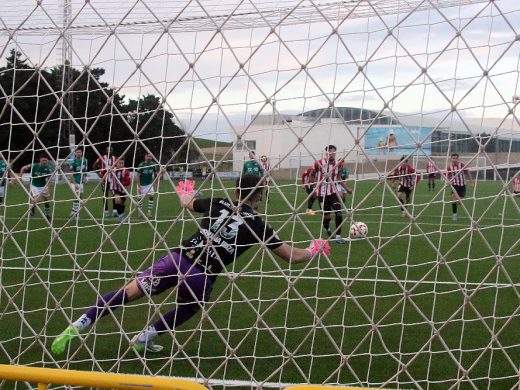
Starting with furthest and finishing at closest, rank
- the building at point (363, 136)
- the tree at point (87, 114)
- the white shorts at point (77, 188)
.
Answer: the white shorts at point (77, 188) → the tree at point (87, 114) → the building at point (363, 136)

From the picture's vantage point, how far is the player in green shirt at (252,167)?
455 cm

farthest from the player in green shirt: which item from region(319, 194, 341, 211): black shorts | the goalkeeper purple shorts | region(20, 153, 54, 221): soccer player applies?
region(20, 153, 54, 221): soccer player

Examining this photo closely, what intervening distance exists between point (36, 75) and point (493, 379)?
356 centimetres

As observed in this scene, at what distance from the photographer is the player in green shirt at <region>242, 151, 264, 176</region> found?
455 cm

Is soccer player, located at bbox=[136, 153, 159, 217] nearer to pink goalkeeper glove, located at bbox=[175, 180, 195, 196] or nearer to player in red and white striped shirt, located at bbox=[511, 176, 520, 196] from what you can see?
pink goalkeeper glove, located at bbox=[175, 180, 195, 196]

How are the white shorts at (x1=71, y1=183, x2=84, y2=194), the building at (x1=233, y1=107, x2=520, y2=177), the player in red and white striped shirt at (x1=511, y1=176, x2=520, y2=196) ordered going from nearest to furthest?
the player in red and white striped shirt at (x1=511, y1=176, x2=520, y2=196) → the building at (x1=233, y1=107, x2=520, y2=177) → the white shorts at (x1=71, y1=183, x2=84, y2=194)

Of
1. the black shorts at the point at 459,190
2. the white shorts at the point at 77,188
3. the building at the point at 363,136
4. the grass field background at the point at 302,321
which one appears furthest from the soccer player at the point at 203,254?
the black shorts at the point at 459,190

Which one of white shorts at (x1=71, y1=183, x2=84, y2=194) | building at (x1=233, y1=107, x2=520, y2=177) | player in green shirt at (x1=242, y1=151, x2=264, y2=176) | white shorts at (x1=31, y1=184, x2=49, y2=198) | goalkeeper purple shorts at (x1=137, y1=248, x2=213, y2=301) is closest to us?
building at (x1=233, y1=107, x2=520, y2=177)

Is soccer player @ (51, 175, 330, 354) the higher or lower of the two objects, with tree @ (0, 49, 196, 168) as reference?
lower

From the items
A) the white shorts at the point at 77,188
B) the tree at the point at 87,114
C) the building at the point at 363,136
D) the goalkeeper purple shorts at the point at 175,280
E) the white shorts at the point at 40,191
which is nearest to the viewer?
the building at the point at 363,136

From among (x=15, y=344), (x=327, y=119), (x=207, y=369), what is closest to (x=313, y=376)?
A: (x=207, y=369)

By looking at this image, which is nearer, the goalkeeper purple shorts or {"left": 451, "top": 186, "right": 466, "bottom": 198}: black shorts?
{"left": 451, "top": 186, "right": 466, "bottom": 198}: black shorts

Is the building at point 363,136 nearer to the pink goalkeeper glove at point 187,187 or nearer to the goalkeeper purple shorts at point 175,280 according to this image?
the pink goalkeeper glove at point 187,187

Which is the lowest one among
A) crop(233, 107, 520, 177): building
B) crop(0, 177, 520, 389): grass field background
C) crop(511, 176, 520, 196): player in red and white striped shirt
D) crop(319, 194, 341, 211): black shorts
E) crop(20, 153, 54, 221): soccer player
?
crop(0, 177, 520, 389): grass field background
